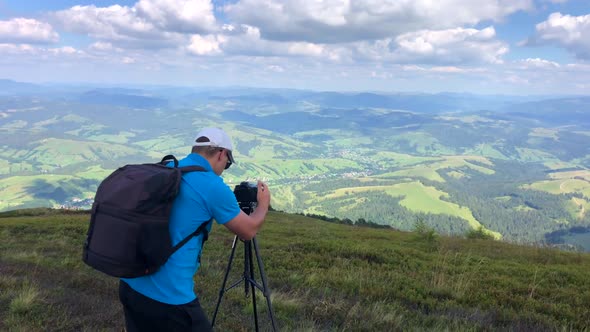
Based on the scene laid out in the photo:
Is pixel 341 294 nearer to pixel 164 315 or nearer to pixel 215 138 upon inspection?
pixel 164 315

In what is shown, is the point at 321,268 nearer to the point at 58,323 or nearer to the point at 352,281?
the point at 352,281

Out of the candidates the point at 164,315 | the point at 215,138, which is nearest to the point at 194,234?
the point at 164,315

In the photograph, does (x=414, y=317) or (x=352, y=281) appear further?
(x=352, y=281)

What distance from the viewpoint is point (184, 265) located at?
12.3 ft

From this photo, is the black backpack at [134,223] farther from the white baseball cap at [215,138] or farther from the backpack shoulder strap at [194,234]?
the white baseball cap at [215,138]

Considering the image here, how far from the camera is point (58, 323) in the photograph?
19.6 feet

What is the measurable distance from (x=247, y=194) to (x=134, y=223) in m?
1.80

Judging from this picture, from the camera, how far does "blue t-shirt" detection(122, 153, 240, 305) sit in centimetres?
364

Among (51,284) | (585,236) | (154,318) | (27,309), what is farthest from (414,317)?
(585,236)

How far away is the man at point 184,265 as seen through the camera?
3646mm

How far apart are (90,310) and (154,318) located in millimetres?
3930

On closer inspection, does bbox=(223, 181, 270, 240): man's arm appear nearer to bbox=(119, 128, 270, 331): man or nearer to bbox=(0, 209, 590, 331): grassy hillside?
bbox=(119, 128, 270, 331): man

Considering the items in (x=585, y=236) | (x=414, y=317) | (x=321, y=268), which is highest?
(x=414, y=317)

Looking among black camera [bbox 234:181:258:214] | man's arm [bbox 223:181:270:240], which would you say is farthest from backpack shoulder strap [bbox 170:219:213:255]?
black camera [bbox 234:181:258:214]
